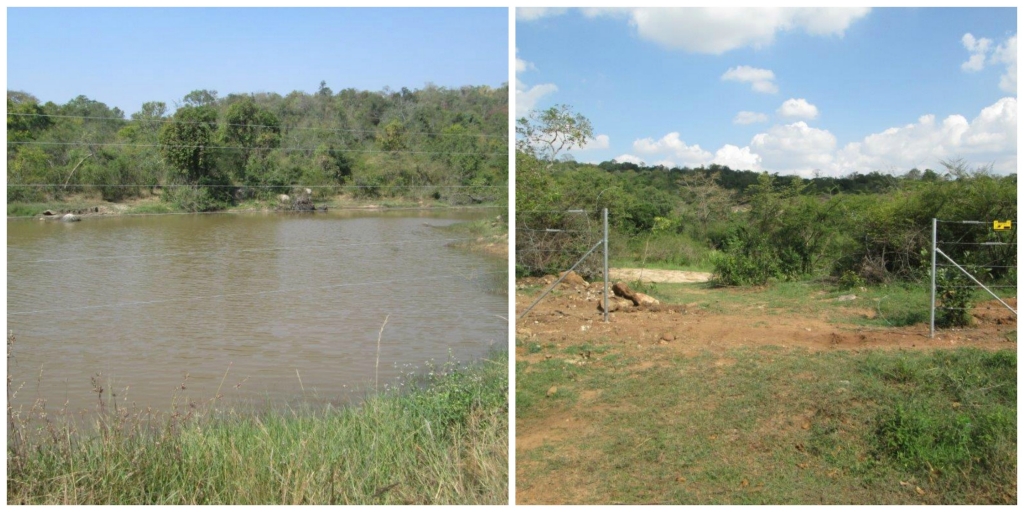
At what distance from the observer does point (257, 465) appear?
236 cm

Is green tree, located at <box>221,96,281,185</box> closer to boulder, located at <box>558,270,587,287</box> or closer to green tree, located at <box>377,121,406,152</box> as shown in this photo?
green tree, located at <box>377,121,406,152</box>

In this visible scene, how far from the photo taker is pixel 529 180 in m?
6.96

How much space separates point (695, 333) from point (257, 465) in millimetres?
3587

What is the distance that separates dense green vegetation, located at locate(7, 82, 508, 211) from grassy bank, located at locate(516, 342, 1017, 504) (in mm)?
1660

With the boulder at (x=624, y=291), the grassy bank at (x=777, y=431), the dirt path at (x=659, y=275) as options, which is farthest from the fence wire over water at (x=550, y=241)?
the grassy bank at (x=777, y=431)

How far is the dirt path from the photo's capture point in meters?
8.68

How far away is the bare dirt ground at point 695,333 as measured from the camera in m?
4.50

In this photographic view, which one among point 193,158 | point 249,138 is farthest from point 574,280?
point 193,158

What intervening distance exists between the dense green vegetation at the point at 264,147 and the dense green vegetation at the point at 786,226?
60.9 inches

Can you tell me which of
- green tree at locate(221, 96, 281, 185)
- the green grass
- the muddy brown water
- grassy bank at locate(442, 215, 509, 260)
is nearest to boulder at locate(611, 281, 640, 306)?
the green grass

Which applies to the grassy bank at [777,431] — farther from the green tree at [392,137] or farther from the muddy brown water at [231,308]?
the green tree at [392,137]

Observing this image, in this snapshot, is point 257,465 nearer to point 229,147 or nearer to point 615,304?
point 229,147

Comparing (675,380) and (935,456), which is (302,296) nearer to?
(675,380)

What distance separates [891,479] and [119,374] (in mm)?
3536
